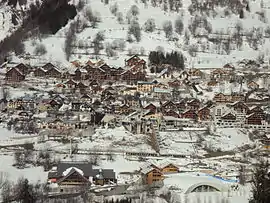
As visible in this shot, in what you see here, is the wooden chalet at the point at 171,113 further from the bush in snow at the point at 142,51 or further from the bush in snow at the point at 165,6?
the bush in snow at the point at 165,6

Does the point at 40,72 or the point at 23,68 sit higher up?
the point at 23,68

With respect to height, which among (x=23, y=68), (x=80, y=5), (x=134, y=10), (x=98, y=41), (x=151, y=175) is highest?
(x=80, y=5)

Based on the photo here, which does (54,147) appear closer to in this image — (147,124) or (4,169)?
(4,169)

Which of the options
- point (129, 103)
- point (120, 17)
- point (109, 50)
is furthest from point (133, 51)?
point (129, 103)

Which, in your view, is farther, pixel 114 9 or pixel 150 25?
Answer: pixel 114 9

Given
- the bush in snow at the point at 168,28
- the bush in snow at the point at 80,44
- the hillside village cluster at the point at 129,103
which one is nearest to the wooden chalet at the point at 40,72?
the hillside village cluster at the point at 129,103

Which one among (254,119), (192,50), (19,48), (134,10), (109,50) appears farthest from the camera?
(134,10)

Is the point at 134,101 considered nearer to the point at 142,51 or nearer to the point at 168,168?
the point at 168,168
